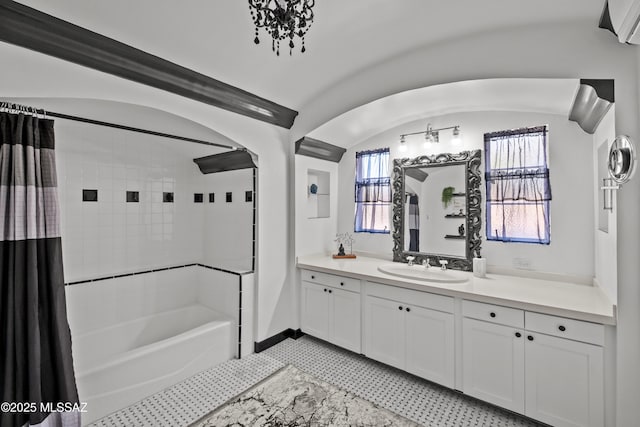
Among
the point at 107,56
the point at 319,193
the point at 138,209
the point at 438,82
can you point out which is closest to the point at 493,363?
the point at 438,82

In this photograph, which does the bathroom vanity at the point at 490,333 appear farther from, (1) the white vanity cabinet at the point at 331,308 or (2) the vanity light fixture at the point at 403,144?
(2) the vanity light fixture at the point at 403,144

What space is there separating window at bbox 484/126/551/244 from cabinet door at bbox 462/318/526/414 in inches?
36.7

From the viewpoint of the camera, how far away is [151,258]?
132 inches

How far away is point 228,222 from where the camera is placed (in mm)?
3447

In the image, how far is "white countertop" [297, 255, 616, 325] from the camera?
173 cm

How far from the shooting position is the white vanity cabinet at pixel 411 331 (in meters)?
2.24

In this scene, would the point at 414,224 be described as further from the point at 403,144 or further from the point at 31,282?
the point at 31,282

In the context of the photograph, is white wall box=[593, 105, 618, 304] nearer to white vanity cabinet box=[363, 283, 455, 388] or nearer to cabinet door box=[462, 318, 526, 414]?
cabinet door box=[462, 318, 526, 414]

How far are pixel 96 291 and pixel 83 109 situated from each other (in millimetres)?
1757

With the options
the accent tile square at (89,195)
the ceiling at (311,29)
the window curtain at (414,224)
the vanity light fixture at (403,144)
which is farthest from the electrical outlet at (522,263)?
the accent tile square at (89,195)

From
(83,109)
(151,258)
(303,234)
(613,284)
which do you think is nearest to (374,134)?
(303,234)

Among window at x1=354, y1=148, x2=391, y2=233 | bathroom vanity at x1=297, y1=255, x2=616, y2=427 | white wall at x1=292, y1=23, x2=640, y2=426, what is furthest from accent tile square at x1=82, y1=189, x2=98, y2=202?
white wall at x1=292, y1=23, x2=640, y2=426

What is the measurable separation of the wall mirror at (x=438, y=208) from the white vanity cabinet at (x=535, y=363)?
797 millimetres

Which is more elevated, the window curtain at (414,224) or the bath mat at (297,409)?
the window curtain at (414,224)
